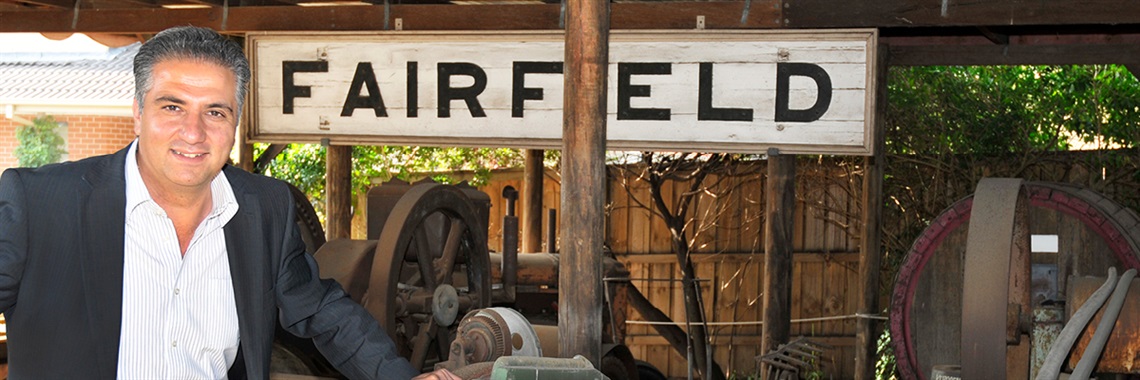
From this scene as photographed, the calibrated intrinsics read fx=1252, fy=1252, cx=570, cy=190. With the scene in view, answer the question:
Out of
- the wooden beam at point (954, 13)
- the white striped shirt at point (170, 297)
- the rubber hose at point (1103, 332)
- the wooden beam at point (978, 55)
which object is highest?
the wooden beam at point (954, 13)

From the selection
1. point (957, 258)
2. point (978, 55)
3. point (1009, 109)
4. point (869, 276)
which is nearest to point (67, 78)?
point (1009, 109)

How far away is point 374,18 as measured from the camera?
629cm

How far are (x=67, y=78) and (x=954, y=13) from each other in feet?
46.2

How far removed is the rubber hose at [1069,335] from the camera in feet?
9.05

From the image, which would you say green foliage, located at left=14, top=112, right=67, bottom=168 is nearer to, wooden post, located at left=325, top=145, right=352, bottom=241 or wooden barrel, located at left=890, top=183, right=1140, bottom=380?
wooden post, located at left=325, top=145, right=352, bottom=241

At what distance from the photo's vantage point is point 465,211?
22.8ft

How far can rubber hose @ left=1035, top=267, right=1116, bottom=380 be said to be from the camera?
2760 millimetres

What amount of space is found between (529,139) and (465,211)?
1097mm

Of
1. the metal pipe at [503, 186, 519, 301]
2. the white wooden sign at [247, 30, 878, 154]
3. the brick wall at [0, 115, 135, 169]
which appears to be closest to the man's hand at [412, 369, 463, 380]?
the white wooden sign at [247, 30, 878, 154]

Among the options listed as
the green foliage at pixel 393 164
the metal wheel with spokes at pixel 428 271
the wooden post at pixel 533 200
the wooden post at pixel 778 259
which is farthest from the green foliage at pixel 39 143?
the wooden post at pixel 778 259

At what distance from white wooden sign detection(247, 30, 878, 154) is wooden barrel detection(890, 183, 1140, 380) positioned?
748 mm

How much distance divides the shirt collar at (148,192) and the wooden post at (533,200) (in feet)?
26.9

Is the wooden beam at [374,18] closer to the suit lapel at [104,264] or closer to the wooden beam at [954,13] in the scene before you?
the wooden beam at [954,13]

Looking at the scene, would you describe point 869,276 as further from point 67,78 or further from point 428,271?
point 67,78
